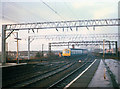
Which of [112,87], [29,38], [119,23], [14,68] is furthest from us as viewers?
[29,38]

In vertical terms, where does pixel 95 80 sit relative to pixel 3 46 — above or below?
below

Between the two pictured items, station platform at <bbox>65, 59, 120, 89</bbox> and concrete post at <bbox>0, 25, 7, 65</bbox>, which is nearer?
station platform at <bbox>65, 59, 120, 89</bbox>

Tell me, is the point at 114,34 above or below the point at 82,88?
above

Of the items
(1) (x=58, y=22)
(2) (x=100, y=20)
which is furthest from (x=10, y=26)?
(2) (x=100, y=20)

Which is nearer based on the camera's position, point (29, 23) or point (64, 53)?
point (29, 23)

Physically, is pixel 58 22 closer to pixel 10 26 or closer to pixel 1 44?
pixel 10 26

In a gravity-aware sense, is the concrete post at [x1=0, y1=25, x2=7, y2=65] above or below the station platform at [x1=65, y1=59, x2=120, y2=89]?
above

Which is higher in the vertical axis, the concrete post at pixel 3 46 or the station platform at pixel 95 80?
the concrete post at pixel 3 46

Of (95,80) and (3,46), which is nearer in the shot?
(95,80)

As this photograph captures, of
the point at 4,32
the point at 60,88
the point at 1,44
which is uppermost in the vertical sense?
the point at 4,32

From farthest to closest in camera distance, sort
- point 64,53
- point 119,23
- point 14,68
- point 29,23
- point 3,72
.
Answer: point 64,53
point 29,23
point 119,23
point 14,68
point 3,72

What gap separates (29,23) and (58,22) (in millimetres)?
4874

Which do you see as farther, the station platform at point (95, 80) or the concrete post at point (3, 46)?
the concrete post at point (3, 46)

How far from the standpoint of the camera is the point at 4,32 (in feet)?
92.1
